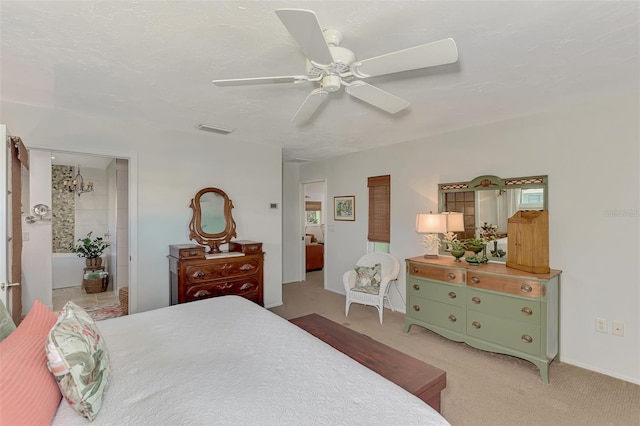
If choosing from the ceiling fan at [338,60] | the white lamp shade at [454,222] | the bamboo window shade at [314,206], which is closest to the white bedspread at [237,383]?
the ceiling fan at [338,60]

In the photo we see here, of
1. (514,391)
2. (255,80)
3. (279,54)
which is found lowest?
(514,391)

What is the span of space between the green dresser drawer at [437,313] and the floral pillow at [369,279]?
1.83 ft

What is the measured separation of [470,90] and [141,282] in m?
3.75

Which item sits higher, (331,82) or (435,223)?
(331,82)

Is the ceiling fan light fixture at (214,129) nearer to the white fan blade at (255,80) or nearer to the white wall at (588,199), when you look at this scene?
the white fan blade at (255,80)

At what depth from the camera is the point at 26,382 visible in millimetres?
1005

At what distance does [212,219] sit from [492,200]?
10.7 ft

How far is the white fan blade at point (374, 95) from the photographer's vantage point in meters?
1.77

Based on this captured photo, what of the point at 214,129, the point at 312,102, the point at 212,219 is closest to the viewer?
the point at 312,102

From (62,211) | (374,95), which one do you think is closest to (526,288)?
(374,95)

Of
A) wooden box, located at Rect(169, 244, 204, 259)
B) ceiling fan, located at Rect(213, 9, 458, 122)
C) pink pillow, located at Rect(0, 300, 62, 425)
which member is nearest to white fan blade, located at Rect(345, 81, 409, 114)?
Answer: ceiling fan, located at Rect(213, 9, 458, 122)

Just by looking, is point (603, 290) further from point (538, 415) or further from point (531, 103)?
point (531, 103)

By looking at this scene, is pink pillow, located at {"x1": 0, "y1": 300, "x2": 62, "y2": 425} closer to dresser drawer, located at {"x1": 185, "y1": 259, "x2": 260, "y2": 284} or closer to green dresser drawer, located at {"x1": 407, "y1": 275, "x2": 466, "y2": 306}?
dresser drawer, located at {"x1": 185, "y1": 259, "x2": 260, "y2": 284}

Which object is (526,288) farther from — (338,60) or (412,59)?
(338,60)
